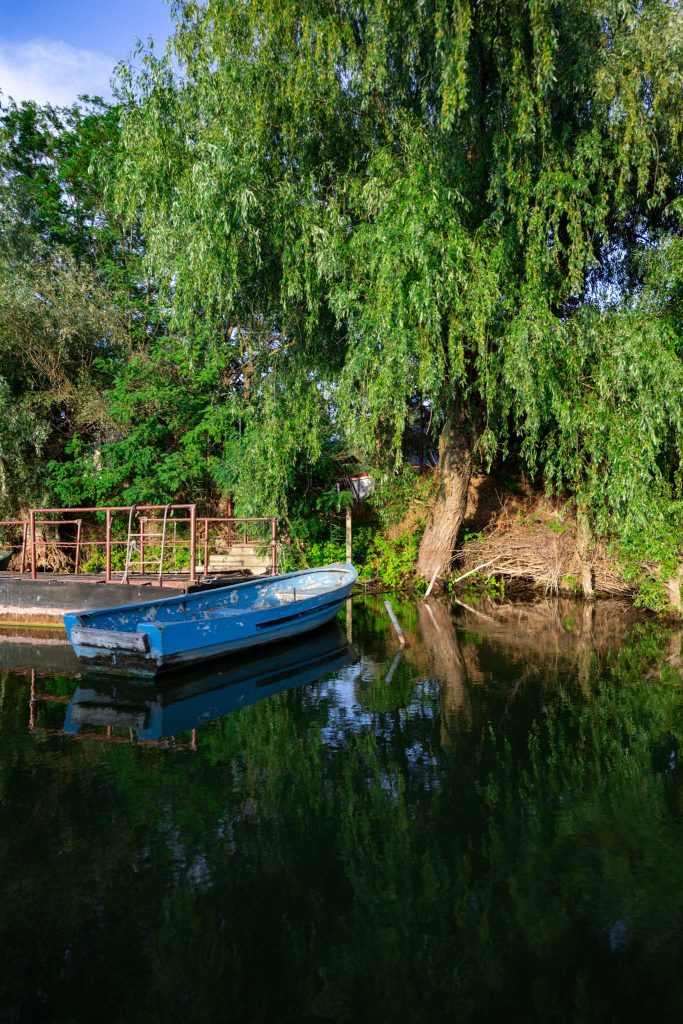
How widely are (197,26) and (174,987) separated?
15180 millimetres

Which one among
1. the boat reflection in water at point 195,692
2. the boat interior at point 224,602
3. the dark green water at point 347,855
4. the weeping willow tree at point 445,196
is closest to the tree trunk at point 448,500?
the weeping willow tree at point 445,196

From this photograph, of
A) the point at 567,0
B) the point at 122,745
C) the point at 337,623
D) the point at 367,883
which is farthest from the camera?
the point at 337,623

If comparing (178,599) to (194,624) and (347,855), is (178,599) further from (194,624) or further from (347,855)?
(347,855)

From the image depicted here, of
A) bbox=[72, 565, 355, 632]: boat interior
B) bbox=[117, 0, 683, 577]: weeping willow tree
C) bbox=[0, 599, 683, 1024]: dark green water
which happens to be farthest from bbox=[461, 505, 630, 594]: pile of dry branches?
bbox=[0, 599, 683, 1024]: dark green water

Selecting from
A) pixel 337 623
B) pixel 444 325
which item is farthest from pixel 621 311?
pixel 337 623

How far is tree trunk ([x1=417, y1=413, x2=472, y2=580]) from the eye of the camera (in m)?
15.7

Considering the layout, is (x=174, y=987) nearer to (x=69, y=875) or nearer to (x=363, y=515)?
(x=69, y=875)

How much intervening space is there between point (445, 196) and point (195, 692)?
8479mm

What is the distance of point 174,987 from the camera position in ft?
11.3

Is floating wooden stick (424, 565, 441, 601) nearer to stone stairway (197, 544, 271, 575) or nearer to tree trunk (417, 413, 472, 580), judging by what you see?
tree trunk (417, 413, 472, 580)

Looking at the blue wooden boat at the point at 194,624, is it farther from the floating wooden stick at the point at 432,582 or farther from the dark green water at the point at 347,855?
the floating wooden stick at the point at 432,582

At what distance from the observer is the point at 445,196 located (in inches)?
471

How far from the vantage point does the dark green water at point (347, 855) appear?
3.41 m

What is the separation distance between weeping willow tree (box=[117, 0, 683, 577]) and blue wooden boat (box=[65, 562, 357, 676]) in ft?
11.5
